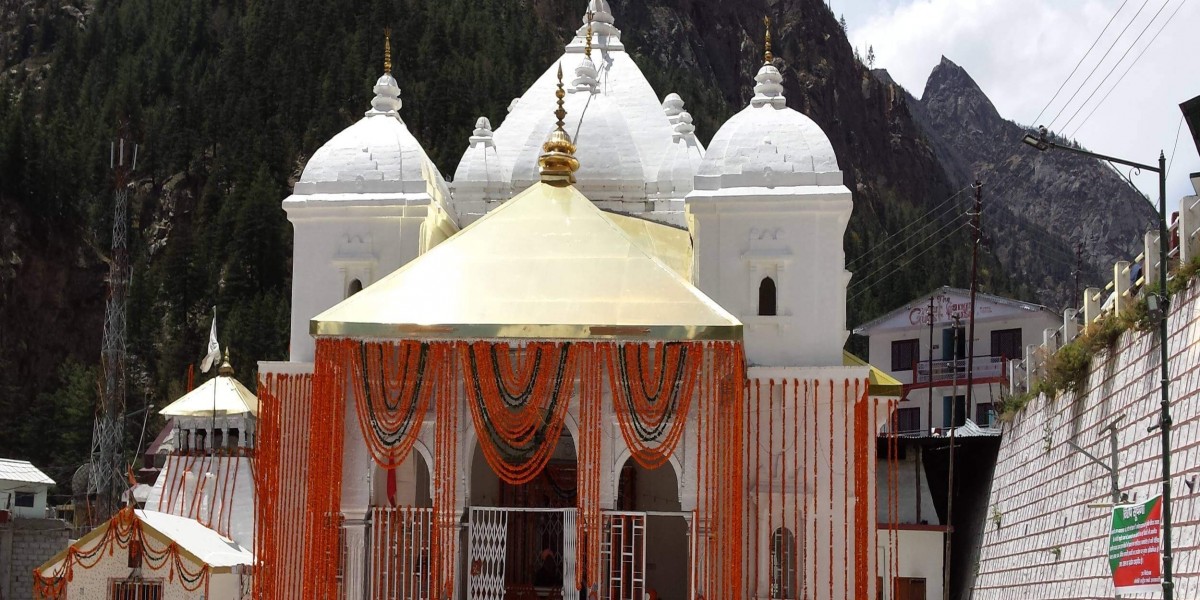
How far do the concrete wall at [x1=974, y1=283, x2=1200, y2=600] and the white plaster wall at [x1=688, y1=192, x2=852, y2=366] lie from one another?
3887 millimetres

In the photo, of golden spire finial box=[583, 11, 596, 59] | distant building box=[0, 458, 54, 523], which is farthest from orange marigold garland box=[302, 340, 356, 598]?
distant building box=[0, 458, 54, 523]

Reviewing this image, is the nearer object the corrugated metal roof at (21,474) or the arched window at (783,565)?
the arched window at (783,565)

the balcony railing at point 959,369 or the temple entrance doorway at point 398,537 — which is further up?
the balcony railing at point 959,369

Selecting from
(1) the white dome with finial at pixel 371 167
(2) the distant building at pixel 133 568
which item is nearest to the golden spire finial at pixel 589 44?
(1) the white dome with finial at pixel 371 167

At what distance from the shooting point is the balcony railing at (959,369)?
50125 mm

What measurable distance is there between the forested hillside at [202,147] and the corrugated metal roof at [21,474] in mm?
12826

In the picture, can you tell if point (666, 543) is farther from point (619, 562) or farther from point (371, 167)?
point (371, 167)

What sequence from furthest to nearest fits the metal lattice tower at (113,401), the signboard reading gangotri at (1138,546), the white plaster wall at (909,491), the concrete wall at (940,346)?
the concrete wall at (940,346) < the metal lattice tower at (113,401) < the white plaster wall at (909,491) < the signboard reading gangotri at (1138,546)

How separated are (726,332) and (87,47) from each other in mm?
64538

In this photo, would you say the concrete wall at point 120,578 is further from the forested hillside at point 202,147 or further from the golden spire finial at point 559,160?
the forested hillside at point 202,147

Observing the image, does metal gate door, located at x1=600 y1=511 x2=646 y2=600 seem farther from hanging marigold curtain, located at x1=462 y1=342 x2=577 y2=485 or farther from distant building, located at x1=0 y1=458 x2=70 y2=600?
distant building, located at x1=0 y1=458 x2=70 y2=600

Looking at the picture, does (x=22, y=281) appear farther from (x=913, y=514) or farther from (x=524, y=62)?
(x=913, y=514)

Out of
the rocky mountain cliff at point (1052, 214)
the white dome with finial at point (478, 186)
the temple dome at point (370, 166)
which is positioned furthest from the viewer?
the rocky mountain cliff at point (1052, 214)

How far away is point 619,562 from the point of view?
85.4ft
